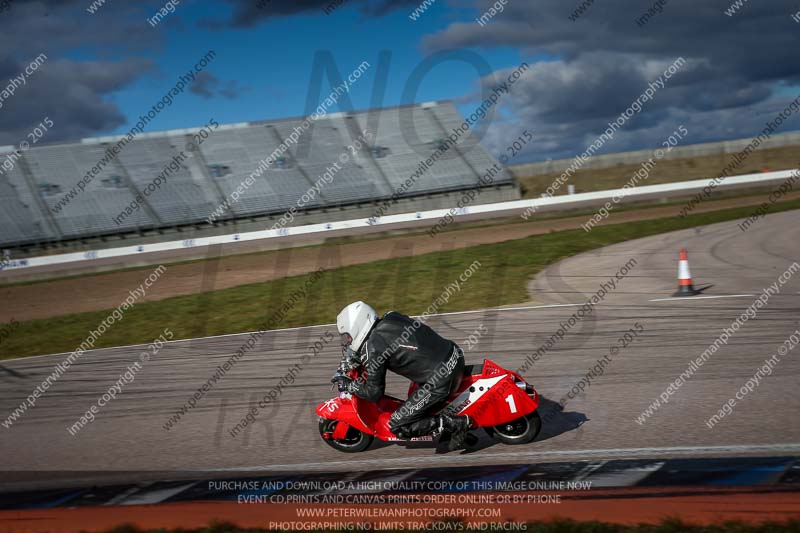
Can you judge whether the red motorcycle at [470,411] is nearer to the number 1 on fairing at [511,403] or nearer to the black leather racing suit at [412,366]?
the number 1 on fairing at [511,403]

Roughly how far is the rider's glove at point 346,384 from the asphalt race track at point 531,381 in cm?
70

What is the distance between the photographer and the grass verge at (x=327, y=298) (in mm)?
15664

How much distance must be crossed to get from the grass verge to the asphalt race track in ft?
3.42

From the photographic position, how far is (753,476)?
18.1 ft

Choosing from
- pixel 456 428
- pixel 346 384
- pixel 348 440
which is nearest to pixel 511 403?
pixel 456 428

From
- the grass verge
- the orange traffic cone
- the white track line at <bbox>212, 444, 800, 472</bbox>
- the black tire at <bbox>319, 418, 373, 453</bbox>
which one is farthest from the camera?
the grass verge

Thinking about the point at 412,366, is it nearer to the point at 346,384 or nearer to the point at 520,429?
the point at 346,384

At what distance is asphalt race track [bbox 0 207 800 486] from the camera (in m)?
6.88

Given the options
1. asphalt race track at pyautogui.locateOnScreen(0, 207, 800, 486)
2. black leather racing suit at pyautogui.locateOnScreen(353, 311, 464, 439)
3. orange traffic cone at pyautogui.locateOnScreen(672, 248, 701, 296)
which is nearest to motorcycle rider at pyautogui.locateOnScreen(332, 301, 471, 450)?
black leather racing suit at pyautogui.locateOnScreen(353, 311, 464, 439)

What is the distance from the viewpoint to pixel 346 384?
268 inches

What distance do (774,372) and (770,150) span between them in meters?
49.0

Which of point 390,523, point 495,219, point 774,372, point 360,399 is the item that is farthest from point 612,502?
point 495,219

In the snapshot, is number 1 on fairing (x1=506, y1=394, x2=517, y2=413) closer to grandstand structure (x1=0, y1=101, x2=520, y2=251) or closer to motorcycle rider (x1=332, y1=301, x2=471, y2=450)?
motorcycle rider (x1=332, y1=301, x2=471, y2=450)

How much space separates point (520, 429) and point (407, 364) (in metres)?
1.31
